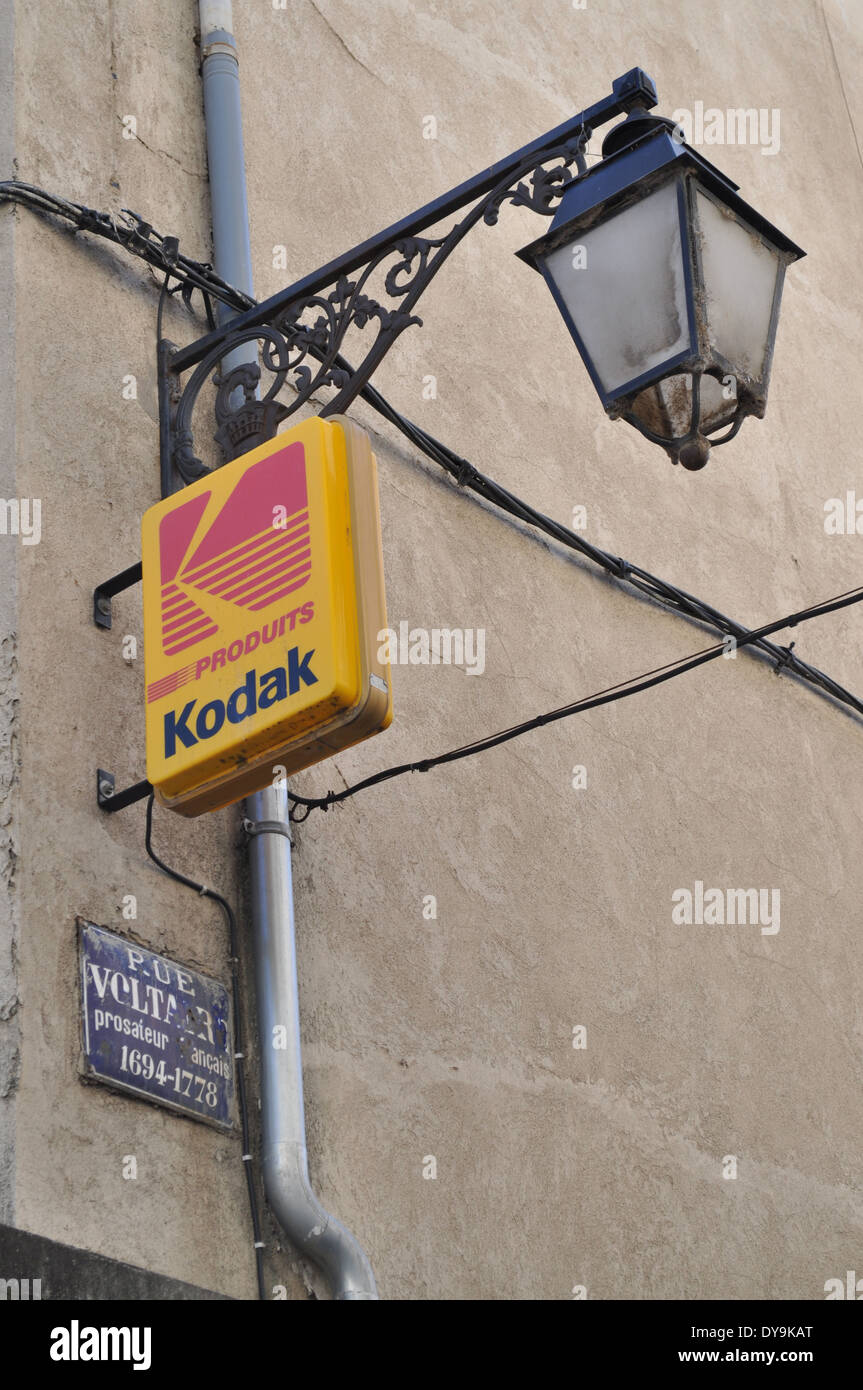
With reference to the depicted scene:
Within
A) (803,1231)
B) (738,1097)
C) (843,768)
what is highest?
(843,768)

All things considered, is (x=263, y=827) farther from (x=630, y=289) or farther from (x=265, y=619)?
(x=630, y=289)

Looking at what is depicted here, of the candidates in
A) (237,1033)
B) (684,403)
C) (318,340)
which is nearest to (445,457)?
(318,340)

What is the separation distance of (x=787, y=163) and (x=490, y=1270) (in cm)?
688

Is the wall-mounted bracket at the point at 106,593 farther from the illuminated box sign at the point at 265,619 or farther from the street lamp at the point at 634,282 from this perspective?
the street lamp at the point at 634,282

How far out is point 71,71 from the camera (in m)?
5.66

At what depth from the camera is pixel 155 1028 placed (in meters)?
4.43

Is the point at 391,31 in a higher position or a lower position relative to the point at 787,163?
lower

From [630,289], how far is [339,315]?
811mm

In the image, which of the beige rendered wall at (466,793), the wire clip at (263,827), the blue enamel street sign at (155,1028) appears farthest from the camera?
the wire clip at (263,827)

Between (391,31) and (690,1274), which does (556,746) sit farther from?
(391,31)

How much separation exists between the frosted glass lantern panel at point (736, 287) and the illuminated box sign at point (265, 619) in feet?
2.94

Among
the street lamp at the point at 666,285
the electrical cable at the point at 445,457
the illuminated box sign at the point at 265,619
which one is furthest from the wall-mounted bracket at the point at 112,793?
the street lamp at the point at 666,285

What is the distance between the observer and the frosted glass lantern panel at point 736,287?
4.38 metres
